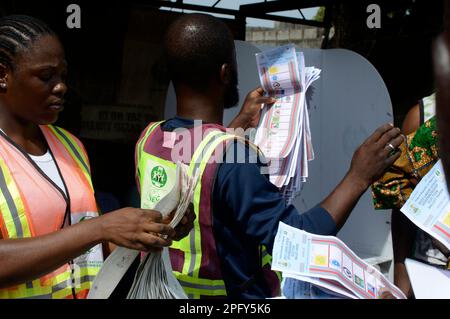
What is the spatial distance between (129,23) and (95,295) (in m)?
2.74

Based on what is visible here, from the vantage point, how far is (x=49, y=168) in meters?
1.36

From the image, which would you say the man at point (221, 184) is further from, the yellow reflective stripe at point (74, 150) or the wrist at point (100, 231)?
the wrist at point (100, 231)

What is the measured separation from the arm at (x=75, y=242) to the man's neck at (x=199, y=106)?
0.47 m

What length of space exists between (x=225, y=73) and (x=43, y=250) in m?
0.73

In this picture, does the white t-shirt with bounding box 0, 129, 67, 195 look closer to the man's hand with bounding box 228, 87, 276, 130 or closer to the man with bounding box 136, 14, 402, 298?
the man with bounding box 136, 14, 402, 298

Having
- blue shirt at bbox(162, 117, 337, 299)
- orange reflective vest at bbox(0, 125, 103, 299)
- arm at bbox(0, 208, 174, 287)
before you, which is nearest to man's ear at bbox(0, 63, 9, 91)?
orange reflective vest at bbox(0, 125, 103, 299)

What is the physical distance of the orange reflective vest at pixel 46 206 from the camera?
3.97 feet

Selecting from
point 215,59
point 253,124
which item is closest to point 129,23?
point 253,124

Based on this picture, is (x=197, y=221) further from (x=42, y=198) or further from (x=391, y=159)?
(x=391, y=159)

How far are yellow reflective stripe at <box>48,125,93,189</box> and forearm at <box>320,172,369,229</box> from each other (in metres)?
0.67

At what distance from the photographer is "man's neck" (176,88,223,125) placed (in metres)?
1.50

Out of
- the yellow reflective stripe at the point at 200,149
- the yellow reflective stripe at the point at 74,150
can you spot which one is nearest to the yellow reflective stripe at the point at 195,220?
the yellow reflective stripe at the point at 200,149

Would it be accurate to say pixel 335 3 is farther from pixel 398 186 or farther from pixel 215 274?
pixel 215 274

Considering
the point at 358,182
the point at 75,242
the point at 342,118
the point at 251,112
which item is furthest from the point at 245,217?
the point at 342,118
